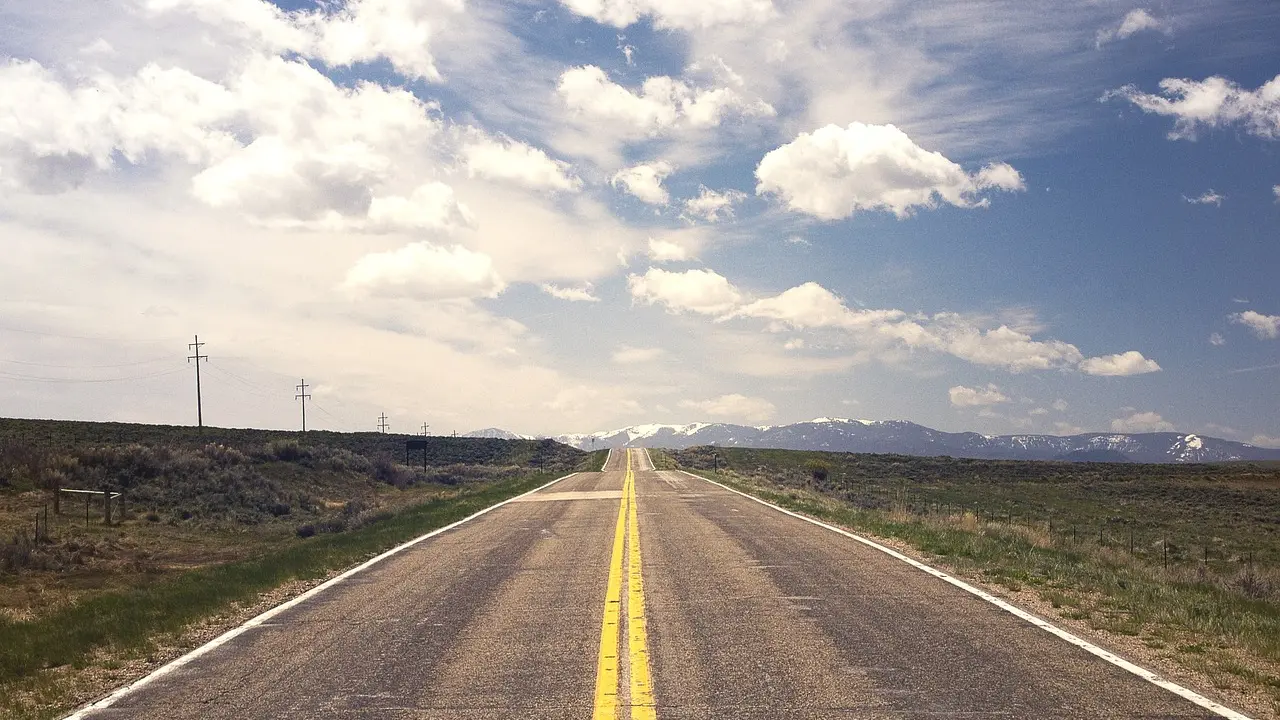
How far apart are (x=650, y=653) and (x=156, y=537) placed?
23246 mm

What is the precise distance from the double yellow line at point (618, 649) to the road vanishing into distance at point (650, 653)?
0.03 m

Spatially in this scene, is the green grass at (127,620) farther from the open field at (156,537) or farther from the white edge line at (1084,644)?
the white edge line at (1084,644)

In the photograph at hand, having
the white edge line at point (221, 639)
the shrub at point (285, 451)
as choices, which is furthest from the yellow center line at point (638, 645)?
the shrub at point (285, 451)

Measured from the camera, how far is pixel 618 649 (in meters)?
8.02

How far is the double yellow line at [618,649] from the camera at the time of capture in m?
6.29

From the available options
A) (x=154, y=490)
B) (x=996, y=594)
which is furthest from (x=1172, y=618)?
(x=154, y=490)

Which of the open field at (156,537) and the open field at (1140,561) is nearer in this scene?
the open field at (1140,561)

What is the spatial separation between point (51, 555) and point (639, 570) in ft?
48.9

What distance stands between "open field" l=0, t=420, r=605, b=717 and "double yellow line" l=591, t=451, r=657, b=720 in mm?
4364

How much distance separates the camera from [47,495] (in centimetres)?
2878

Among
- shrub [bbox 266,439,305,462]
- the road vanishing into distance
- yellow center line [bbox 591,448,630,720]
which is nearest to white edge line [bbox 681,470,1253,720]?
the road vanishing into distance

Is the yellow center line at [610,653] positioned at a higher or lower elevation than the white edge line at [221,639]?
higher

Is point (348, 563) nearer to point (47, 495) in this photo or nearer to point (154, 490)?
point (47, 495)

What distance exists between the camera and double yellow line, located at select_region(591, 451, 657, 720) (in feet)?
20.6
